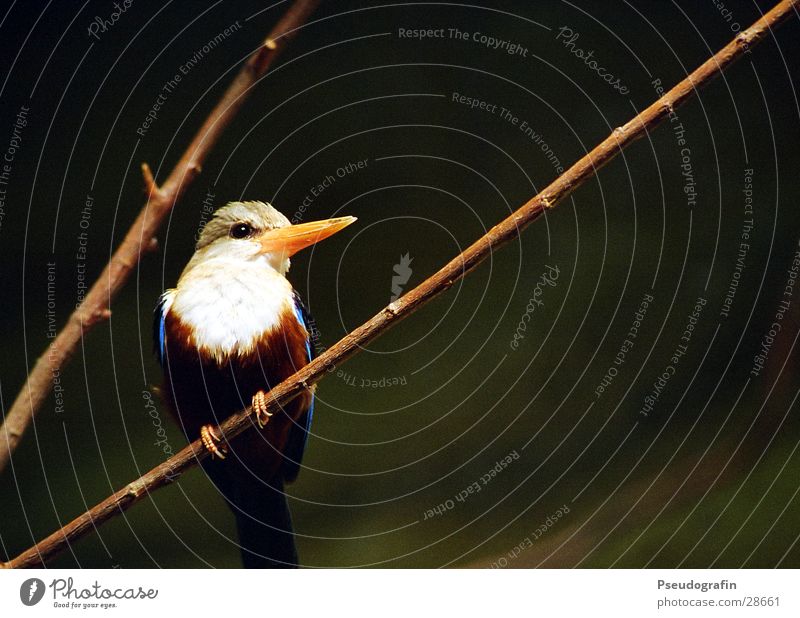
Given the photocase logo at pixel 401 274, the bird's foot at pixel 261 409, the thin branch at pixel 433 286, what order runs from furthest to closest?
the photocase logo at pixel 401 274 < the bird's foot at pixel 261 409 < the thin branch at pixel 433 286

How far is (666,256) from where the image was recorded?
1.49 m

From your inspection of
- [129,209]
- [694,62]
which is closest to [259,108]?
[129,209]

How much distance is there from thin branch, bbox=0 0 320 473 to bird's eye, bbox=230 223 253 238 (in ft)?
0.41

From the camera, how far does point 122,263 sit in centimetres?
136

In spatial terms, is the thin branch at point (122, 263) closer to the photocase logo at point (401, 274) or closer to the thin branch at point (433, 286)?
the thin branch at point (433, 286)

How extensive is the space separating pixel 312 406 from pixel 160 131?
1.84 feet

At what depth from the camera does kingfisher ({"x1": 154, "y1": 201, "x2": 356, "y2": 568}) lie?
1.26 metres

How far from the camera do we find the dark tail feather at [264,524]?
1.35 meters

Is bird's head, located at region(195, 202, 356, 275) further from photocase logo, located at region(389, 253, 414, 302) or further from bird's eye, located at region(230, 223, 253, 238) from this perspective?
photocase logo, located at region(389, 253, 414, 302)

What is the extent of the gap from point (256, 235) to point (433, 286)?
40 centimetres
